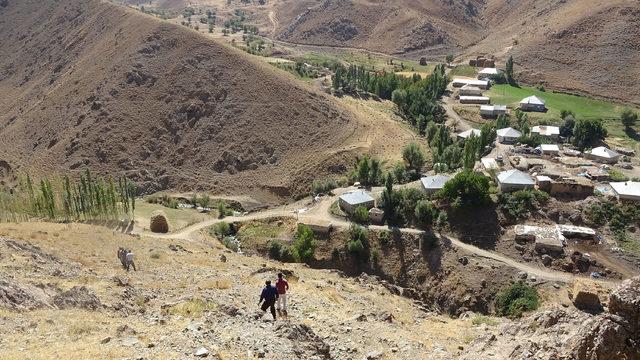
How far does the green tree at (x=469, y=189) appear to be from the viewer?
60219 mm

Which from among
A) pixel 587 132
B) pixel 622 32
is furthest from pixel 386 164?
pixel 622 32

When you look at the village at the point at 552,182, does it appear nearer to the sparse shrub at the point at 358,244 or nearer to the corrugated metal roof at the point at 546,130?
the corrugated metal roof at the point at 546,130

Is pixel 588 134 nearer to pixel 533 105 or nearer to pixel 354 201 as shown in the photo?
pixel 533 105

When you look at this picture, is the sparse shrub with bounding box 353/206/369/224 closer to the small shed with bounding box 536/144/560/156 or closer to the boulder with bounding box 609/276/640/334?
the small shed with bounding box 536/144/560/156

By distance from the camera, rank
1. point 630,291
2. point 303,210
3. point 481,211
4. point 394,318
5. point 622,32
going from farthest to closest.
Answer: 1. point 622,32
2. point 303,210
3. point 481,211
4. point 394,318
5. point 630,291

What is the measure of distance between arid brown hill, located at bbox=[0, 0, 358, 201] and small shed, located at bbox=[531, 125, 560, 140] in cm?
3026

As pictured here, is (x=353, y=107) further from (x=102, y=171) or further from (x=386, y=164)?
(x=102, y=171)

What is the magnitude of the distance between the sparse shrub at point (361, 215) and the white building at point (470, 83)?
63630 mm

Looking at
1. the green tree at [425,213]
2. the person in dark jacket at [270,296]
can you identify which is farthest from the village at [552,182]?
the person in dark jacket at [270,296]

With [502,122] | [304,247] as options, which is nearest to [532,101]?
[502,122]

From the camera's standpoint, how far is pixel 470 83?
116562 mm

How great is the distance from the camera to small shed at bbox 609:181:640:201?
58.8m

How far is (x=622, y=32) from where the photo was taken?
122 metres

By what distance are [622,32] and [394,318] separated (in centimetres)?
11473
